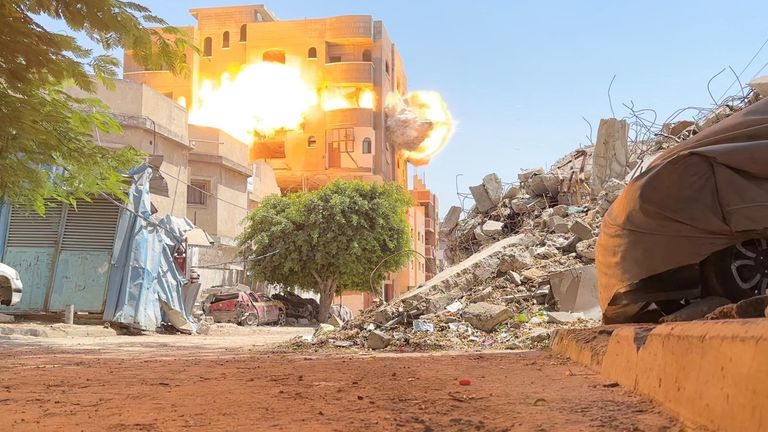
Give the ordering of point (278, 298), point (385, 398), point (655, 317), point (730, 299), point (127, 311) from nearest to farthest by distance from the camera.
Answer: point (385, 398) < point (730, 299) < point (655, 317) < point (127, 311) < point (278, 298)

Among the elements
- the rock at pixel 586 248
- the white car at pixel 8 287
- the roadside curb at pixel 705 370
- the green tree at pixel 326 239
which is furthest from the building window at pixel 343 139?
the roadside curb at pixel 705 370

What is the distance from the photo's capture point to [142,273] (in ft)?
59.1

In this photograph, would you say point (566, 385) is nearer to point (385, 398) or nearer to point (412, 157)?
point (385, 398)

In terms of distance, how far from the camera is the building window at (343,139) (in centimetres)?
5266

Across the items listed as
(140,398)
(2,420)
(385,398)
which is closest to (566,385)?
(385,398)

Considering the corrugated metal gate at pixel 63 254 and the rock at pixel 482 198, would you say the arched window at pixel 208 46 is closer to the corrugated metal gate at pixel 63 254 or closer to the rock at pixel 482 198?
the corrugated metal gate at pixel 63 254

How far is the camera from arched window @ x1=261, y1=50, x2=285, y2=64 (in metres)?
57.2

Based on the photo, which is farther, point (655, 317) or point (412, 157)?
point (412, 157)

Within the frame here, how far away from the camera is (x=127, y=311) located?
687 inches

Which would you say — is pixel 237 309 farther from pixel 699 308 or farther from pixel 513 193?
pixel 699 308

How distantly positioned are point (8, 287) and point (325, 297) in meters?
18.5

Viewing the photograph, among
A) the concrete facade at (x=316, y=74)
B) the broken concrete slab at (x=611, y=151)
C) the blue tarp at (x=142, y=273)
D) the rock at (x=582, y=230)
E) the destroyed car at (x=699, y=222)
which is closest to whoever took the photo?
the destroyed car at (x=699, y=222)

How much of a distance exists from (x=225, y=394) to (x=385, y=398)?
120 cm

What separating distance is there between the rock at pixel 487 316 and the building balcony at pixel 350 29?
151ft
